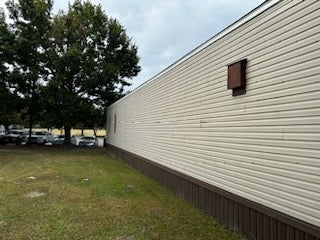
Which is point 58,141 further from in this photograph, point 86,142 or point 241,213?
point 241,213

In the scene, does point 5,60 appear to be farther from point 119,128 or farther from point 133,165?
point 133,165

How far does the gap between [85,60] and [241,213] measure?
24.8m

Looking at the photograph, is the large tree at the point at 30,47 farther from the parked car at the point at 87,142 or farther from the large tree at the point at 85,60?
the parked car at the point at 87,142

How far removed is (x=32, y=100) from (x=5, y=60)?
3.55 meters

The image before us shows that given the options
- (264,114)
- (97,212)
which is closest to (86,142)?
(97,212)

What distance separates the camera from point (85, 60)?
2955 centimetres

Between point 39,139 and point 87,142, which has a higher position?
point 39,139

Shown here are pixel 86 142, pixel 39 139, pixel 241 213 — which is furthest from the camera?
pixel 39 139

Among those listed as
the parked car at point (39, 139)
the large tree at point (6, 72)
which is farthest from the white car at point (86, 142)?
the large tree at point (6, 72)

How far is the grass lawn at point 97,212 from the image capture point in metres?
6.40

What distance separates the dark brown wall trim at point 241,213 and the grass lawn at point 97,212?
0.22m

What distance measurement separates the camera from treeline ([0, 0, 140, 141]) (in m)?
29.2

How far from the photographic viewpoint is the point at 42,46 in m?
30.3

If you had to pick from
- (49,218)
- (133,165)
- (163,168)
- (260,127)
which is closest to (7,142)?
(133,165)
